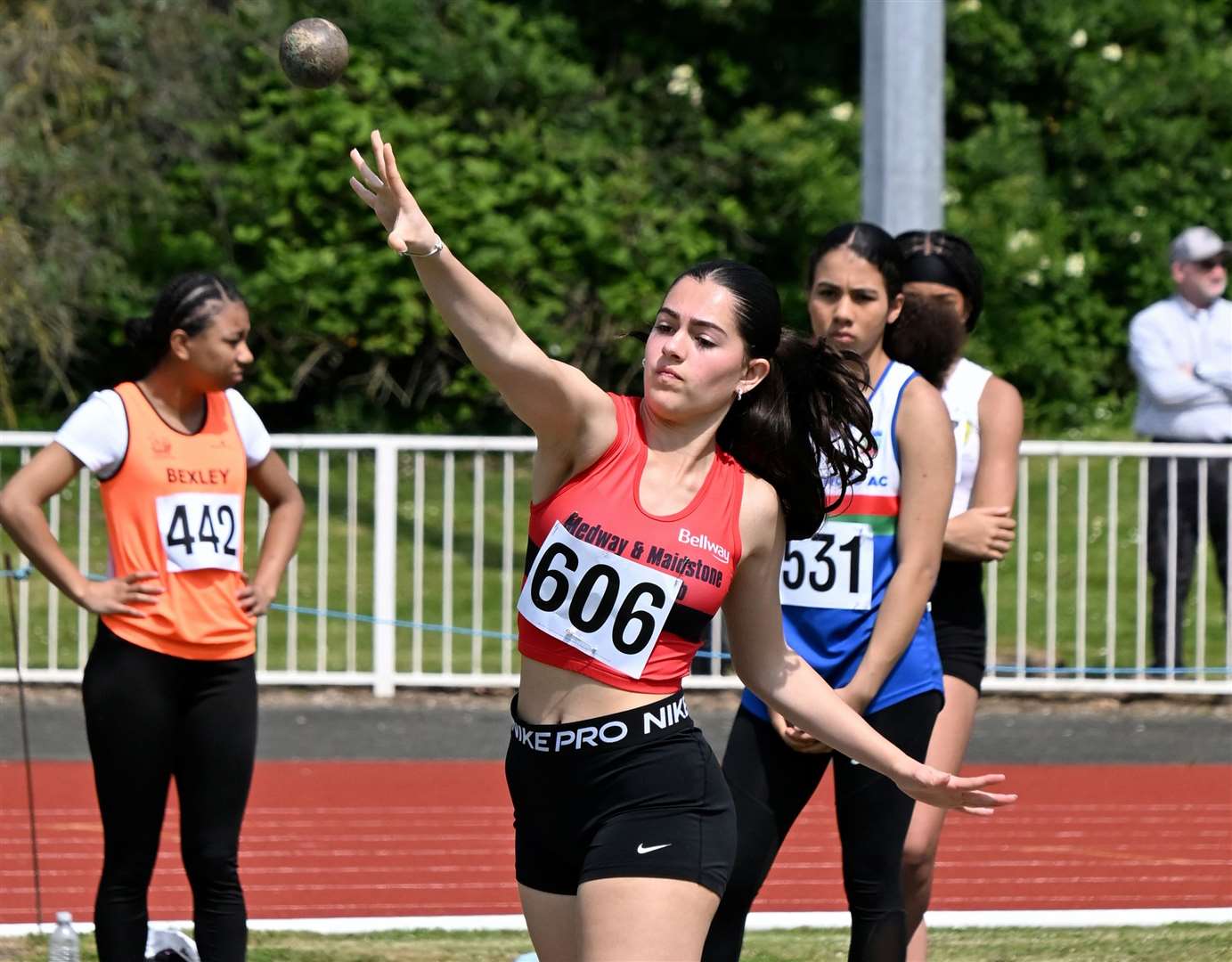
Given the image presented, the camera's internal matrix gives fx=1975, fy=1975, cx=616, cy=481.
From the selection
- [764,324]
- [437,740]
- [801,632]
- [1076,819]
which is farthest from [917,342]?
[437,740]

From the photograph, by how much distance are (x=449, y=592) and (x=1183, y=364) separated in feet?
14.2

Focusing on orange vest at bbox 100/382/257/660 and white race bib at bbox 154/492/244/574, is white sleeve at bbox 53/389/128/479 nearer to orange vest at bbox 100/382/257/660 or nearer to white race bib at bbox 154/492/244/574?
orange vest at bbox 100/382/257/660

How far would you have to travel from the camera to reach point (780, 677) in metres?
4.14

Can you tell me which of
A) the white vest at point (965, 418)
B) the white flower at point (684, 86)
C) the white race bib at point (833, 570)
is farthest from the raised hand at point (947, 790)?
the white flower at point (684, 86)

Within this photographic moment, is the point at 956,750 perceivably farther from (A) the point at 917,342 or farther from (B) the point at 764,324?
(B) the point at 764,324

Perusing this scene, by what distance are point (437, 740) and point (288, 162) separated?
790 cm

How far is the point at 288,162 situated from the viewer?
16609mm

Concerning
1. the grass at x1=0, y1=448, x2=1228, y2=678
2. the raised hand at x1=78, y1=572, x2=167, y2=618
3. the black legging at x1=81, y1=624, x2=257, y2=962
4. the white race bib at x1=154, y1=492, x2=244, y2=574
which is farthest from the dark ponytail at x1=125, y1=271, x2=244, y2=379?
the grass at x1=0, y1=448, x2=1228, y2=678

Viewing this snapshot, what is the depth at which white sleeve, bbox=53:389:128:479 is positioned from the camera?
5.38 metres

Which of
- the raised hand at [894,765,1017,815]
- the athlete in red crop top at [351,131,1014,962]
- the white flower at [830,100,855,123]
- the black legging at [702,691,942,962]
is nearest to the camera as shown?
the athlete in red crop top at [351,131,1014,962]

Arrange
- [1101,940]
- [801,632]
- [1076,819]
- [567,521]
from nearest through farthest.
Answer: [567,521]
[801,632]
[1101,940]
[1076,819]

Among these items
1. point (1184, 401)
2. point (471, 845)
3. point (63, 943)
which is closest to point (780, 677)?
point (63, 943)

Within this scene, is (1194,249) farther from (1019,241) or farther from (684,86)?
(684,86)

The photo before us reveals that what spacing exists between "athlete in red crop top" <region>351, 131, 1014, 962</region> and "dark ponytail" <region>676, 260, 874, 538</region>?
0.04ft
